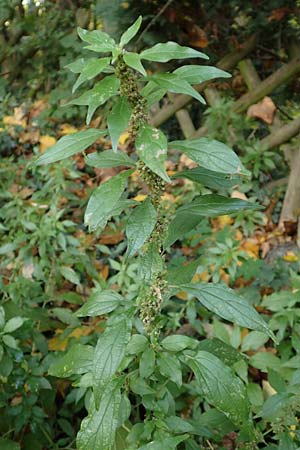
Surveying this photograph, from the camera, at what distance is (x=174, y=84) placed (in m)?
0.96

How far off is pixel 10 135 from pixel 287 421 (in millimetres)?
3069

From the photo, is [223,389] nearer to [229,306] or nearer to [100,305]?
[229,306]

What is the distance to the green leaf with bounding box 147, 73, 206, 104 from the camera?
37.1 inches

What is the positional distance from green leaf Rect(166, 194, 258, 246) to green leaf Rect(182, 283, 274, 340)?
132 mm

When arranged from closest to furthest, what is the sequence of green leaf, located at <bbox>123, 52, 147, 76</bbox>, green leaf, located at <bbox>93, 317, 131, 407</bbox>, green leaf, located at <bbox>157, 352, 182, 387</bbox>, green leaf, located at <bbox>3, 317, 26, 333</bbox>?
green leaf, located at <bbox>123, 52, 147, 76</bbox> < green leaf, located at <bbox>93, 317, 131, 407</bbox> < green leaf, located at <bbox>157, 352, 182, 387</bbox> < green leaf, located at <bbox>3, 317, 26, 333</bbox>

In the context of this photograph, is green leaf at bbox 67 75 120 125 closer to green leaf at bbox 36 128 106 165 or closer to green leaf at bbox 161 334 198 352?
green leaf at bbox 36 128 106 165

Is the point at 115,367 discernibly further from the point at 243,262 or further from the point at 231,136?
the point at 231,136

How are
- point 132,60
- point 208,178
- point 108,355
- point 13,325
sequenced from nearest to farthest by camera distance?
point 132,60 < point 108,355 < point 208,178 < point 13,325

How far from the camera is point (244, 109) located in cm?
324

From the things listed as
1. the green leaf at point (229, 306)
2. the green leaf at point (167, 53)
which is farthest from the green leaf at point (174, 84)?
the green leaf at point (229, 306)

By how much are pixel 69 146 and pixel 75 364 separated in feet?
1.75

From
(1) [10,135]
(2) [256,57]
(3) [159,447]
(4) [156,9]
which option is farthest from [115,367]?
(1) [10,135]

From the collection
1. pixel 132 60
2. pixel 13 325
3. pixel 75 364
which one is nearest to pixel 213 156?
pixel 132 60

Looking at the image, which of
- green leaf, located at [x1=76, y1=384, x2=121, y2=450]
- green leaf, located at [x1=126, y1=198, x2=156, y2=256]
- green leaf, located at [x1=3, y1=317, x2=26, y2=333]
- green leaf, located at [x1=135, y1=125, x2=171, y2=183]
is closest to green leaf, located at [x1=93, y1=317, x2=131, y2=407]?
green leaf, located at [x1=76, y1=384, x2=121, y2=450]
